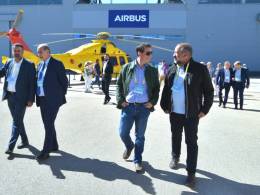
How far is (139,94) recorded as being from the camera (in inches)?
217

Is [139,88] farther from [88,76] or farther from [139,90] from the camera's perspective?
[88,76]

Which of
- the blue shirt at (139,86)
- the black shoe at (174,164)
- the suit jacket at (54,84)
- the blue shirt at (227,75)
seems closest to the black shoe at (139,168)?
the black shoe at (174,164)

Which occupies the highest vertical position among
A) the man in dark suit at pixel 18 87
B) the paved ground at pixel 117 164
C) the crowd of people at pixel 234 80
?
the man in dark suit at pixel 18 87

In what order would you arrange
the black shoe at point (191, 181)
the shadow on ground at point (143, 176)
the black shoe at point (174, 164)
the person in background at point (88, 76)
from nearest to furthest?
1. the shadow on ground at point (143, 176)
2. the black shoe at point (191, 181)
3. the black shoe at point (174, 164)
4. the person in background at point (88, 76)

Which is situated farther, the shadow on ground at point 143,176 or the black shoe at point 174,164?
the black shoe at point 174,164

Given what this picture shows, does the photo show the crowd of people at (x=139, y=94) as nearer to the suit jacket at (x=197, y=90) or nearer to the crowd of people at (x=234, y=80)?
the suit jacket at (x=197, y=90)

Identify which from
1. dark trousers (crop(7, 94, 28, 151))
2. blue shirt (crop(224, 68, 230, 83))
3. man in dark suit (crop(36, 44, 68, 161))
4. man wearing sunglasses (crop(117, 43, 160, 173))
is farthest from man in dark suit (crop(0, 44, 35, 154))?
blue shirt (crop(224, 68, 230, 83))

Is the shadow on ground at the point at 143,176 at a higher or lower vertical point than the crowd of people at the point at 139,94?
lower

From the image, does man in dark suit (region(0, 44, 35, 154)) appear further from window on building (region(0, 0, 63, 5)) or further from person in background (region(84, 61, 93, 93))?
window on building (region(0, 0, 63, 5))

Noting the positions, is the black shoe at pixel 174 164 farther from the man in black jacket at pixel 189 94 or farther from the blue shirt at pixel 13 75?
the blue shirt at pixel 13 75

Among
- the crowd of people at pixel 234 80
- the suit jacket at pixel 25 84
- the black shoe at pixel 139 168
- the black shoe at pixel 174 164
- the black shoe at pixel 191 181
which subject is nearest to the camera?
the black shoe at pixel 191 181

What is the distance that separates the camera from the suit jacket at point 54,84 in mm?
5996

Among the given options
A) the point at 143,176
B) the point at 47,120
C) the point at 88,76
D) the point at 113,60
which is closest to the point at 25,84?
the point at 47,120

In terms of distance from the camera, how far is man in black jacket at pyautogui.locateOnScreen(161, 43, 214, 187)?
498 cm
